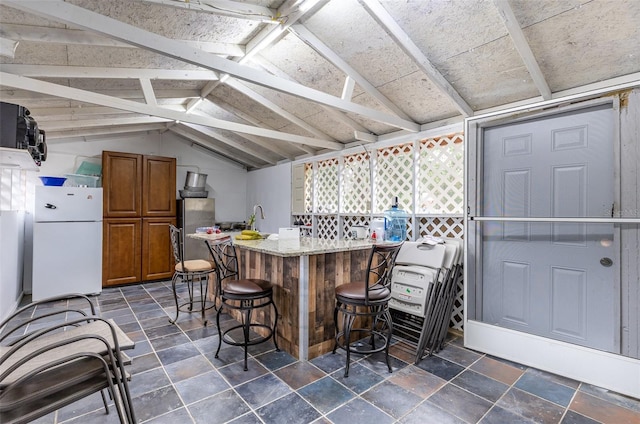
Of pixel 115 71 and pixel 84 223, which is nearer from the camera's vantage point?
pixel 115 71

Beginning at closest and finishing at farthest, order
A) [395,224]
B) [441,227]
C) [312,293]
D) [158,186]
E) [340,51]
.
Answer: [312,293] < [340,51] < [441,227] < [395,224] < [158,186]

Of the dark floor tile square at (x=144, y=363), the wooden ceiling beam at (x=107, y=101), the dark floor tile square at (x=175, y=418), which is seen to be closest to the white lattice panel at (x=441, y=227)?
the wooden ceiling beam at (x=107, y=101)

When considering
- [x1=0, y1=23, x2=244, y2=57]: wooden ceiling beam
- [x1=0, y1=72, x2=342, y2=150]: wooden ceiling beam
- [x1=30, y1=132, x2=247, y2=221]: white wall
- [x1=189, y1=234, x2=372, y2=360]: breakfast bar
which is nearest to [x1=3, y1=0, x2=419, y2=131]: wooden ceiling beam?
[x1=0, y1=23, x2=244, y2=57]: wooden ceiling beam

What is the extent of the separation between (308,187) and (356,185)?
3.68ft

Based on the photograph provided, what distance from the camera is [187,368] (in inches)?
91.0

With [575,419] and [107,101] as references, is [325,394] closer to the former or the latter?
[575,419]

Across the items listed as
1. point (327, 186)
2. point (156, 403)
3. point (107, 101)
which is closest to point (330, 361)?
point (156, 403)

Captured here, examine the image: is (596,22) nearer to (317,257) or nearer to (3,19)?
(317,257)

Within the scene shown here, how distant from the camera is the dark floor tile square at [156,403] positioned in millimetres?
1795

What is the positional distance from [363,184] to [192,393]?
3.01 metres

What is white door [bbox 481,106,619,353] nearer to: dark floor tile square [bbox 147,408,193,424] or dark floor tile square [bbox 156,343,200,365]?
dark floor tile square [bbox 147,408,193,424]

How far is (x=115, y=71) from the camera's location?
2.81m

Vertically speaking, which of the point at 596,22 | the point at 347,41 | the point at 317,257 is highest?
the point at 347,41

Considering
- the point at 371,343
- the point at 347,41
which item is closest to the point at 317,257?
the point at 371,343
